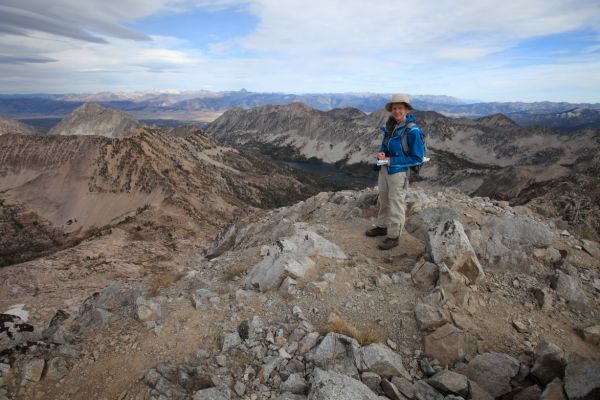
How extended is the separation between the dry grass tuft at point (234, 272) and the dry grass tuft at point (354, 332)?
319cm

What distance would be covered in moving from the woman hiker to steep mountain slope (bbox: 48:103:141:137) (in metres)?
163

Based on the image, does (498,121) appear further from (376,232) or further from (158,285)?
(158,285)

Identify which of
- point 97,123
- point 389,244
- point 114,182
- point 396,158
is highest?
point 97,123

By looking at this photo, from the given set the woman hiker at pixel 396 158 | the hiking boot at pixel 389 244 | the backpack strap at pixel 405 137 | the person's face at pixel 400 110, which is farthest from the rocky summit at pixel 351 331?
the person's face at pixel 400 110

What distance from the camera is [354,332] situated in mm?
5199

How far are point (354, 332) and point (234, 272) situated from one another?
12.1 ft

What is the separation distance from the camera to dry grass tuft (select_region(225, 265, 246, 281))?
26.1 ft

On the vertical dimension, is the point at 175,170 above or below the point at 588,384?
below

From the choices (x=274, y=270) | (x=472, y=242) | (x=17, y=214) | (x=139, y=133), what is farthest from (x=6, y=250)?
(x=472, y=242)

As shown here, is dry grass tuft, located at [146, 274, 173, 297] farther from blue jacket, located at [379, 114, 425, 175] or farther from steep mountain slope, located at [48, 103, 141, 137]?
steep mountain slope, located at [48, 103, 141, 137]

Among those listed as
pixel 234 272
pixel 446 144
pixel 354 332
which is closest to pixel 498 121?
pixel 446 144

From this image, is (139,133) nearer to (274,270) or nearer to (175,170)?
(175,170)

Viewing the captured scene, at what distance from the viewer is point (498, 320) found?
18.6 ft

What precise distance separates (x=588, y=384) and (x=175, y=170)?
50.7 m
